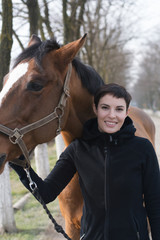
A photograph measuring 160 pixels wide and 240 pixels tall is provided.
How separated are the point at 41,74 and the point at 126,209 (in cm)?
114

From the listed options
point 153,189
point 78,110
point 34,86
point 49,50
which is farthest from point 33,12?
point 153,189

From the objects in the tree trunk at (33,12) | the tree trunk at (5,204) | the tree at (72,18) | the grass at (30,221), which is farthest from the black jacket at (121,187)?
the tree at (72,18)

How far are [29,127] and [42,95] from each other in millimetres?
257

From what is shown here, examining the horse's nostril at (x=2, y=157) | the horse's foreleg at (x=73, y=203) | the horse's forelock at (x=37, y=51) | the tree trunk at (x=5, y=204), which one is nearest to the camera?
the horse's nostril at (x=2, y=157)

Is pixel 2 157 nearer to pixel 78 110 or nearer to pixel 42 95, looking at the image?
pixel 42 95

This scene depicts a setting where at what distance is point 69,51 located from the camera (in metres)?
1.79

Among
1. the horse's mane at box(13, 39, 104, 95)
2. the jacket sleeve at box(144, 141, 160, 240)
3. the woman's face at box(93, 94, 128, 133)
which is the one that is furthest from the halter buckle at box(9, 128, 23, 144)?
the jacket sleeve at box(144, 141, 160, 240)

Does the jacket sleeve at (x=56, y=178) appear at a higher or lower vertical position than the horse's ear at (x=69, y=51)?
lower

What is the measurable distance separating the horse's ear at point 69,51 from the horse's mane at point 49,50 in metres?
0.10

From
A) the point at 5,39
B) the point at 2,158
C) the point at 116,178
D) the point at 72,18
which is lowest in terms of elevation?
the point at 116,178

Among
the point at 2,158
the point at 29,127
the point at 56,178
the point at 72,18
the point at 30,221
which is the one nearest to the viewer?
the point at 2,158

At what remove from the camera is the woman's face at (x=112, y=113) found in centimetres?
175

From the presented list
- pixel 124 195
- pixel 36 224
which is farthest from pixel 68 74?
pixel 36 224

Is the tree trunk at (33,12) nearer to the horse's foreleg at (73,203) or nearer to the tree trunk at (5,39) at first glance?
the tree trunk at (5,39)
